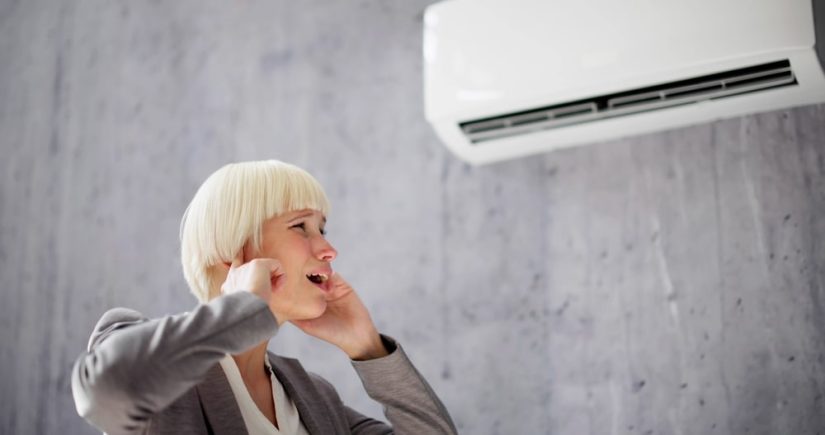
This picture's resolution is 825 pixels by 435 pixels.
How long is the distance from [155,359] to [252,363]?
0.39 meters

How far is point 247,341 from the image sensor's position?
1.20m

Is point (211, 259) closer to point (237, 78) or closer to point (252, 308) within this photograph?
point (252, 308)

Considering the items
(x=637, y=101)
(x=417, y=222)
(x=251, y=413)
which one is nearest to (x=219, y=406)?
(x=251, y=413)

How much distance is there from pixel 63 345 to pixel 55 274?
0.20 metres

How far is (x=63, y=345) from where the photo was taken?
239 centimetres

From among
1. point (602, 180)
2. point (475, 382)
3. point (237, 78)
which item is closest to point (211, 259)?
point (475, 382)

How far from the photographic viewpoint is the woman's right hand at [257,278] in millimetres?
1294

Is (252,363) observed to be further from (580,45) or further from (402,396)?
(580,45)

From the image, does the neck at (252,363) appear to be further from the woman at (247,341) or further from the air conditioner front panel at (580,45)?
the air conditioner front panel at (580,45)

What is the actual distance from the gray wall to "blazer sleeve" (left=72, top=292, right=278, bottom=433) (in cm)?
86

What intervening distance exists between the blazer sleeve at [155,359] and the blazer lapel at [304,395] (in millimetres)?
355

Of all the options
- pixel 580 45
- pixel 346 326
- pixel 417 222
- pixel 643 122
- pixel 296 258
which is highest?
pixel 580 45

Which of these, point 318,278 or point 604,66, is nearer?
point 318,278

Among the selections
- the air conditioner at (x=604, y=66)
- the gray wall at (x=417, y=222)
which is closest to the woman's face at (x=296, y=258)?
the air conditioner at (x=604, y=66)
